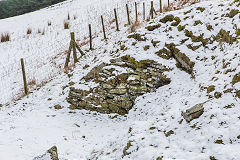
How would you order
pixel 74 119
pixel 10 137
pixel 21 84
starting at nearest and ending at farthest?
1. pixel 10 137
2. pixel 74 119
3. pixel 21 84

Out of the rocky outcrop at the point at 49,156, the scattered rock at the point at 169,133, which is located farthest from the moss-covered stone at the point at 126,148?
the rocky outcrop at the point at 49,156

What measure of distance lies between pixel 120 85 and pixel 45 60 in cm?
800

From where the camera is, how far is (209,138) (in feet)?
11.4

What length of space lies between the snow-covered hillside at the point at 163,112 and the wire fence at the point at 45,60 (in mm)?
1476

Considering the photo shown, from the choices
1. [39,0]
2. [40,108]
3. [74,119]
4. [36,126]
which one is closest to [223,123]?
[74,119]

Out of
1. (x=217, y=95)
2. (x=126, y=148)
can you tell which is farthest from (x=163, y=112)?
(x=126, y=148)

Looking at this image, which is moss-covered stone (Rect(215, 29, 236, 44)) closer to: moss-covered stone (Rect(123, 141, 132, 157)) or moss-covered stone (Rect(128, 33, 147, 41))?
moss-covered stone (Rect(128, 33, 147, 41))

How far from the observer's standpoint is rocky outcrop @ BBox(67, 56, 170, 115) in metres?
7.04

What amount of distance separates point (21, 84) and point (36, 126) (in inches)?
209

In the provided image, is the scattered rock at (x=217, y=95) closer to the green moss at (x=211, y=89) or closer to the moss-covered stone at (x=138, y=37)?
the green moss at (x=211, y=89)

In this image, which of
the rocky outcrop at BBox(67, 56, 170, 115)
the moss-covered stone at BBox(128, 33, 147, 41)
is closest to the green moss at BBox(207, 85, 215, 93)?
the rocky outcrop at BBox(67, 56, 170, 115)

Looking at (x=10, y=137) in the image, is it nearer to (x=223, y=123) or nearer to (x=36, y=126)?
(x=36, y=126)

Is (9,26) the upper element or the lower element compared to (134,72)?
upper

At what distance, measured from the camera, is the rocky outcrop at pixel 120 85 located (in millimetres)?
7043
